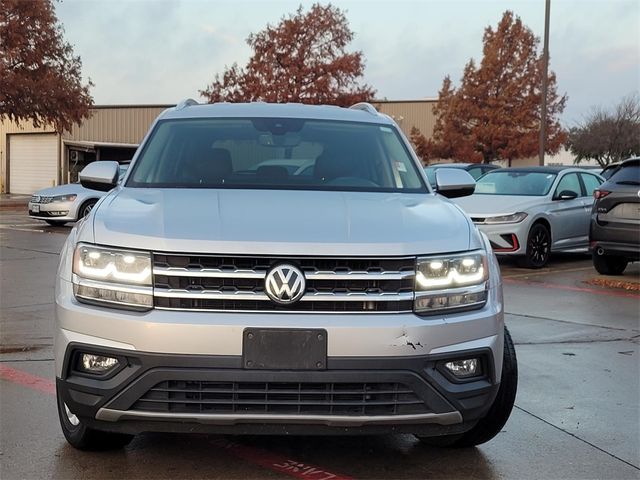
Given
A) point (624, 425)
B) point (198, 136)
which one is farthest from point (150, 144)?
point (624, 425)

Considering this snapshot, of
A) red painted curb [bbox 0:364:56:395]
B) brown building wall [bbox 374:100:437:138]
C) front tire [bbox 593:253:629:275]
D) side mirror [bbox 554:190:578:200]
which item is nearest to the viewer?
red painted curb [bbox 0:364:56:395]

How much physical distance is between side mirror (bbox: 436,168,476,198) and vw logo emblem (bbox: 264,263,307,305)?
192cm

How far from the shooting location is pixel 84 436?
391 centimetres

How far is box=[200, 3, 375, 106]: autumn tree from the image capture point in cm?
4094

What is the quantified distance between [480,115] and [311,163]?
120ft

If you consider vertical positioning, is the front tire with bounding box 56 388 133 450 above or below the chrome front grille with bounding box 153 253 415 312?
below

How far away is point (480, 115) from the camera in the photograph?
132ft

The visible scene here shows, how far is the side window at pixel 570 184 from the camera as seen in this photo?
43.9 feet

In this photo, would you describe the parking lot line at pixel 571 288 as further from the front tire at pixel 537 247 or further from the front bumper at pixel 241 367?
the front bumper at pixel 241 367

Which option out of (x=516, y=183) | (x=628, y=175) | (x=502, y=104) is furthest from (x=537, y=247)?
(x=502, y=104)

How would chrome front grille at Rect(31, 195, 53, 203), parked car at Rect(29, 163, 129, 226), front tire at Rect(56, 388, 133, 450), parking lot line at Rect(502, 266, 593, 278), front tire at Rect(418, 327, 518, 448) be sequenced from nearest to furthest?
front tire at Rect(56, 388, 133, 450)
front tire at Rect(418, 327, 518, 448)
parking lot line at Rect(502, 266, 593, 278)
parked car at Rect(29, 163, 129, 226)
chrome front grille at Rect(31, 195, 53, 203)

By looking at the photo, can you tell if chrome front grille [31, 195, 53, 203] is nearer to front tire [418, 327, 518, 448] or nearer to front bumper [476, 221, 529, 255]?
front bumper [476, 221, 529, 255]

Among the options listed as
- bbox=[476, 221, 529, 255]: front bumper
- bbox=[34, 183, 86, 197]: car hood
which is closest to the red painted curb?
bbox=[476, 221, 529, 255]: front bumper

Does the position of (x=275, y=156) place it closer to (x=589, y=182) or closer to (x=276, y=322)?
(x=276, y=322)
